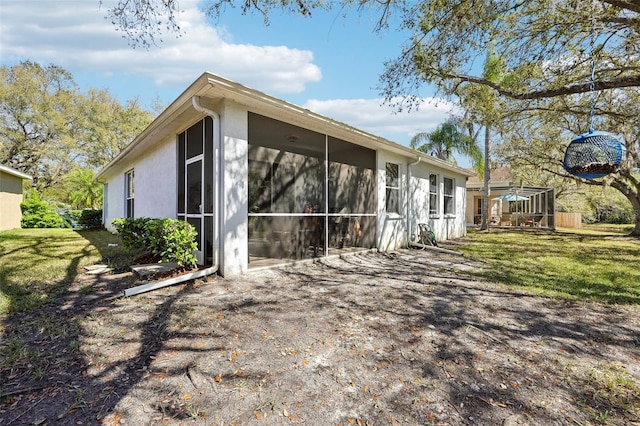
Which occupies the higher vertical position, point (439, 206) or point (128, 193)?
point (128, 193)

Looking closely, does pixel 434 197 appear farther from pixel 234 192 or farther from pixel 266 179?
pixel 234 192

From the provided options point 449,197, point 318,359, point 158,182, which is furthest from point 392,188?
point 318,359

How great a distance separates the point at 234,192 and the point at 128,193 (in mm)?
9129

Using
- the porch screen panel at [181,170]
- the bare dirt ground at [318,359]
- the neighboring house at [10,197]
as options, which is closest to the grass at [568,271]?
the bare dirt ground at [318,359]

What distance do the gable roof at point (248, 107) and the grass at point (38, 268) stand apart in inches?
118

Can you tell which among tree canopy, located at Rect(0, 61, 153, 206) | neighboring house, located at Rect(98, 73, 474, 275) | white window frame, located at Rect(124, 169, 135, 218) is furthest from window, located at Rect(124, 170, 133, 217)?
tree canopy, located at Rect(0, 61, 153, 206)

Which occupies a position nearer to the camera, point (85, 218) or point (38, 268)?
point (38, 268)

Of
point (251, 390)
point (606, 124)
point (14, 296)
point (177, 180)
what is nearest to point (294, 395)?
point (251, 390)

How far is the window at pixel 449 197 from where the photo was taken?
11.9 m

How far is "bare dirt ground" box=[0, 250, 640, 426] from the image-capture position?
191 centimetres

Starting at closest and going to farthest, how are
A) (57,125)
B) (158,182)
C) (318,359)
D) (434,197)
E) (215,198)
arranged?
(318,359), (215,198), (158,182), (434,197), (57,125)

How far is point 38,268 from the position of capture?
5555mm

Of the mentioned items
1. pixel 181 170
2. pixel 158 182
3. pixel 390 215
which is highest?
pixel 181 170

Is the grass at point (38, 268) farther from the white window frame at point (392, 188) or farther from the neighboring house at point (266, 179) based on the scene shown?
the white window frame at point (392, 188)
